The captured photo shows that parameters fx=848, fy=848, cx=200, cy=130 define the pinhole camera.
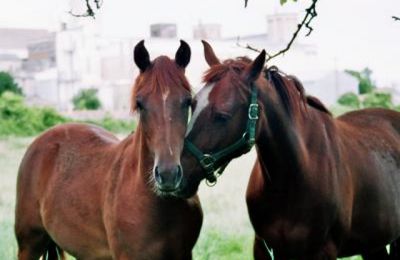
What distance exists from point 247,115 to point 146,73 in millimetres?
777

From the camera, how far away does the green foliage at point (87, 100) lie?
205 ft

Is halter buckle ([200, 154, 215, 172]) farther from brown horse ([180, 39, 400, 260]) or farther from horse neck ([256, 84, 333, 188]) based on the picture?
horse neck ([256, 84, 333, 188])

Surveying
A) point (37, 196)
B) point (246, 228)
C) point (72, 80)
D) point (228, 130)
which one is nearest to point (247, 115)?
point (228, 130)

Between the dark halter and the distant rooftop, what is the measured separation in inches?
3787

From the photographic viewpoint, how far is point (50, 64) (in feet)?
263

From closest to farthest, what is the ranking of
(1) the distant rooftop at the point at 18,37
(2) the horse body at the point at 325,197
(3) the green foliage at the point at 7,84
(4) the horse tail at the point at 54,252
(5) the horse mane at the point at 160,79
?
(5) the horse mane at the point at 160,79 → (2) the horse body at the point at 325,197 → (4) the horse tail at the point at 54,252 → (3) the green foliage at the point at 7,84 → (1) the distant rooftop at the point at 18,37

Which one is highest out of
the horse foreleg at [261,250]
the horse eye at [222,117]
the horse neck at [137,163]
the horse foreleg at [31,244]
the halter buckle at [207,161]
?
the horse eye at [222,117]

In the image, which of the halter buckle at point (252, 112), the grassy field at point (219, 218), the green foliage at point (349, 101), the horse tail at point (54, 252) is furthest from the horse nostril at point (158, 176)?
the green foliage at point (349, 101)

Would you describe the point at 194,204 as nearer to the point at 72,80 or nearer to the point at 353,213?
the point at 353,213

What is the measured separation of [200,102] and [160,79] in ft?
1.04

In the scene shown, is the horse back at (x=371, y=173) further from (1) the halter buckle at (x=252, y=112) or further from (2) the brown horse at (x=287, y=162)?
(1) the halter buckle at (x=252, y=112)

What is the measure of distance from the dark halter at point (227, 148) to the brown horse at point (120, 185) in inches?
6.7

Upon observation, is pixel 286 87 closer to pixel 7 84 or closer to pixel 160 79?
pixel 160 79

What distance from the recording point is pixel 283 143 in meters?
6.09
